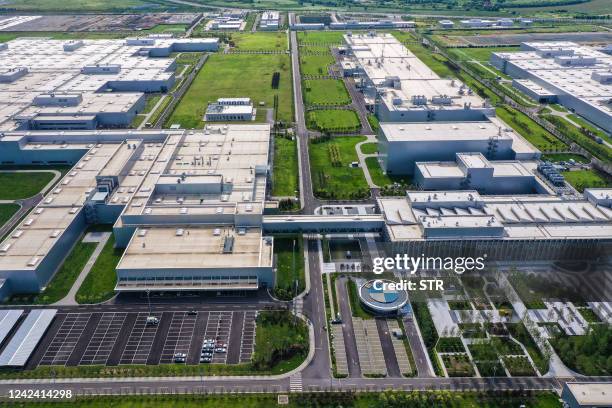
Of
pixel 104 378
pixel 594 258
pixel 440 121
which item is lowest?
pixel 104 378

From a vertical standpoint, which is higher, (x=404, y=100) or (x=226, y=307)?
(x=404, y=100)

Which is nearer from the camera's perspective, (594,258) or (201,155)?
(594,258)

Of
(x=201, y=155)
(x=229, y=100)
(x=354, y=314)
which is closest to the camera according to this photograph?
(x=354, y=314)

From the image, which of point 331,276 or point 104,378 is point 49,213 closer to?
point 104,378

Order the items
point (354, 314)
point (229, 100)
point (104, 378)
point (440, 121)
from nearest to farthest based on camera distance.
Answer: point (104, 378)
point (354, 314)
point (440, 121)
point (229, 100)

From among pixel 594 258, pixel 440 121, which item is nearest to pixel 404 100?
pixel 440 121

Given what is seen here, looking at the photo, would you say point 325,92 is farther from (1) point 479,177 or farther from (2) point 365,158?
(1) point 479,177

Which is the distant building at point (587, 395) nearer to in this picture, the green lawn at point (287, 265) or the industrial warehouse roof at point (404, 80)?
the green lawn at point (287, 265)
